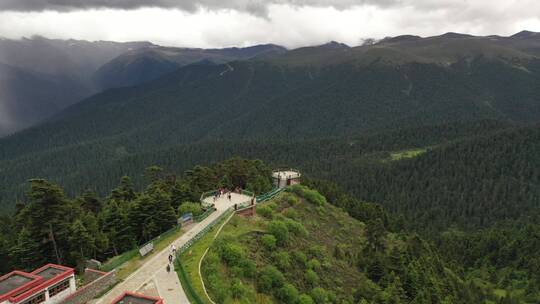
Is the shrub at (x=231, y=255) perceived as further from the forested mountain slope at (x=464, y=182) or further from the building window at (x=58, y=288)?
the forested mountain slope at (x=464, y=182)

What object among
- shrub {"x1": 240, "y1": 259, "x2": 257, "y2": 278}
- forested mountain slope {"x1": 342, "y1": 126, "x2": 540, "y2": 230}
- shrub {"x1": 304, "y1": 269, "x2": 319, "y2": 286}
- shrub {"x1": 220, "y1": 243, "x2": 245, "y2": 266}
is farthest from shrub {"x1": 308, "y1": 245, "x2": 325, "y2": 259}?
forested mountain slope {"x1": 342, "y1": 126, "x2": 540, "y2": 230}

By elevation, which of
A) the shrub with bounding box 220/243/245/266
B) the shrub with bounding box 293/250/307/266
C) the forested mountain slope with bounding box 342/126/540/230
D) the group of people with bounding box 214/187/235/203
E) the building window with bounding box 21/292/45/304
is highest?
the building window with bounding box 21/292/45/304

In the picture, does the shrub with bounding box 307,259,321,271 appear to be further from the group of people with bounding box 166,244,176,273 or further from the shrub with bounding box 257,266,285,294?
the group of people with bounding box 166,244,176,273

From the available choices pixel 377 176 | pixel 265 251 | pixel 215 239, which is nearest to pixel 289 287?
pixel 265 251

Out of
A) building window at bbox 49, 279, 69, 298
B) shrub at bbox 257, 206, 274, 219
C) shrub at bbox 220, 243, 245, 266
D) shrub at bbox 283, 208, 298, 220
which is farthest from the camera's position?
shrub at bbox 283, 208, 298, 220

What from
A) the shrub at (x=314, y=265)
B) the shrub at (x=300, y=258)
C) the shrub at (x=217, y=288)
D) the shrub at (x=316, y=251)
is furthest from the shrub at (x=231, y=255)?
the shrub at (x=316, y=251)

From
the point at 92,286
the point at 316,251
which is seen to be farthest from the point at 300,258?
the point at 92,286
